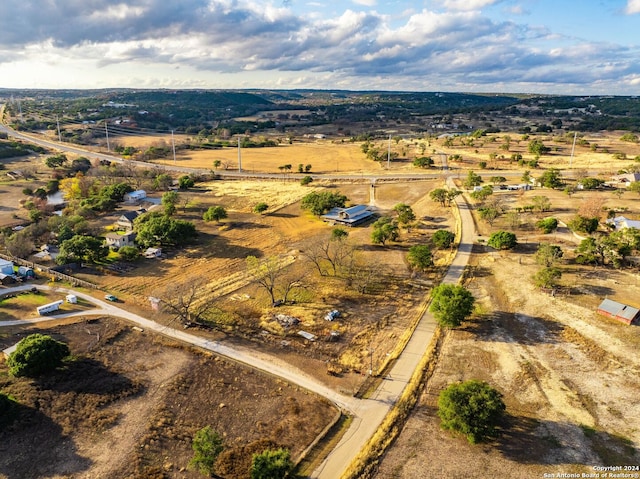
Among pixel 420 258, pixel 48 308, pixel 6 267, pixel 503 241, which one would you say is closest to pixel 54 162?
pixel 6 267

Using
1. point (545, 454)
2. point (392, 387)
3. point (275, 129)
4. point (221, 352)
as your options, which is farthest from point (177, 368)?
point (275, 129)

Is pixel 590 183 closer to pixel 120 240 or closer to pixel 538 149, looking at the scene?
A: pixel 538 149

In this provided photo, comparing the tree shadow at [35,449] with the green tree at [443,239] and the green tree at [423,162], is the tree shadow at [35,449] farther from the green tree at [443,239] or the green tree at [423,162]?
the green tree at [423,162]

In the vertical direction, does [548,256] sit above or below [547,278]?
above

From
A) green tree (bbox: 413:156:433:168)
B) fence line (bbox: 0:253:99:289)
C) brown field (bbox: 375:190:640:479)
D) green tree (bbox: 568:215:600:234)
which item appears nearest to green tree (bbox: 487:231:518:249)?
brown field (bbox: 375:190:640:479)

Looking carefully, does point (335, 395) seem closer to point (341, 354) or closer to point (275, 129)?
point (341, 354)

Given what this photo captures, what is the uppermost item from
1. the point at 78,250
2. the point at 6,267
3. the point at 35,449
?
the point at 78,250

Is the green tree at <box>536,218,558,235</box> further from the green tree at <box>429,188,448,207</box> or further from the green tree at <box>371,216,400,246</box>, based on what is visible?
the green tree at <box>371,216,400,246</box>
